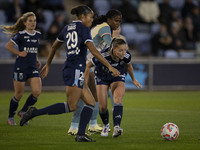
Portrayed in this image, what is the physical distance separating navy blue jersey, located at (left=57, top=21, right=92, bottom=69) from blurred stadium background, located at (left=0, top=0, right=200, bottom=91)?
36.0 feet

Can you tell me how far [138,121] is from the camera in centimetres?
1009

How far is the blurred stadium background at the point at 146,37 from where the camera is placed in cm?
1833

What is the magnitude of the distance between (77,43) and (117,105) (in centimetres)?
137

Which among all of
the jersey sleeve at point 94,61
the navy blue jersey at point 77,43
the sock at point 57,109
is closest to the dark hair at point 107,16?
the jersey sleeve at point 94,61

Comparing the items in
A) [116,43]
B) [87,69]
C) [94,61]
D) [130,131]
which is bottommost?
[130,131]

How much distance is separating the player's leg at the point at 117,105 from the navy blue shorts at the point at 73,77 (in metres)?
0.99

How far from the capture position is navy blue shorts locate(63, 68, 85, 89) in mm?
6879

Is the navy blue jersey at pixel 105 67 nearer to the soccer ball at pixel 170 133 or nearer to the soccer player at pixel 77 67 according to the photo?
the soccer player at pixel 77 67

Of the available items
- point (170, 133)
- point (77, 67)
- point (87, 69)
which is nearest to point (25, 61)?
point (87, 69)

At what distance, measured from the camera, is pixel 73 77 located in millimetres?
6895

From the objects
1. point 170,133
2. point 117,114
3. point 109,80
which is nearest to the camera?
point 170,133

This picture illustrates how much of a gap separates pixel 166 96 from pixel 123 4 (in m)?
5.99

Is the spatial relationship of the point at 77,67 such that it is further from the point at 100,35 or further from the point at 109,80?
the point at 100,35

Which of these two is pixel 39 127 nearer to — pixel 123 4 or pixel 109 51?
pixel 109 51
